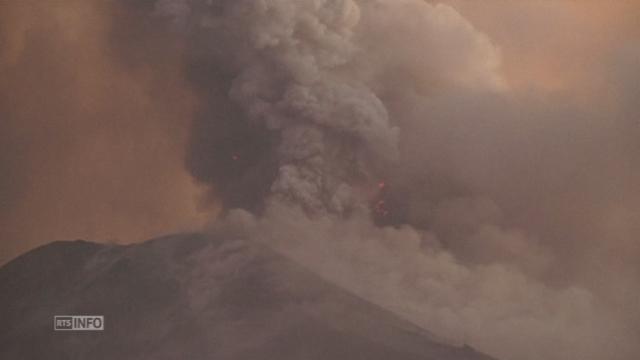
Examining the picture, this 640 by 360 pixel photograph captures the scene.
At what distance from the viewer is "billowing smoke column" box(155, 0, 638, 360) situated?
17.4 ft

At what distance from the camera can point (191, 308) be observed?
5.33 m

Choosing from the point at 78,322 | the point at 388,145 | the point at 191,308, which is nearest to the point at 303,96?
the point at 388,145

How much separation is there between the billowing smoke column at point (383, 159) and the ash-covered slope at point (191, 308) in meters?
0.15

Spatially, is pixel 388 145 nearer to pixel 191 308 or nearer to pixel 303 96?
pixel 303 96

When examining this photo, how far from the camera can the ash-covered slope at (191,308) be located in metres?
5.29

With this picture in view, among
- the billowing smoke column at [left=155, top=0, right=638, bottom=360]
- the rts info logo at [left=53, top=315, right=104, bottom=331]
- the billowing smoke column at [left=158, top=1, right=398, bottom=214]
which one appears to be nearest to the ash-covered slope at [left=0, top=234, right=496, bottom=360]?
the rts info logo at [left=53, top=315, right=104, bottom=331]

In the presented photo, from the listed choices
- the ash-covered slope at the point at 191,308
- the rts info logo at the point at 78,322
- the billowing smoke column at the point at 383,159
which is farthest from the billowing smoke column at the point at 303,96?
the rts info logo at the point at 78,322

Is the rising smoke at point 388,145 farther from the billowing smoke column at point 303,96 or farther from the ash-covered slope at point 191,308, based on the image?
the ash-covered slope at point 191,308

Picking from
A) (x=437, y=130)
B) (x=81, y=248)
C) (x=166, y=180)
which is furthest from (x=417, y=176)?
(x=81, y=248)

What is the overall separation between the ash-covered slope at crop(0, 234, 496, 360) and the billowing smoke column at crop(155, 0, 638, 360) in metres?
0.15

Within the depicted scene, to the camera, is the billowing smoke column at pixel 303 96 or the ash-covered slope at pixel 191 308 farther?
the billowing smoke column at pixel 303 96

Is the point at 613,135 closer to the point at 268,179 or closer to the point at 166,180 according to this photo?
the point at 268,179

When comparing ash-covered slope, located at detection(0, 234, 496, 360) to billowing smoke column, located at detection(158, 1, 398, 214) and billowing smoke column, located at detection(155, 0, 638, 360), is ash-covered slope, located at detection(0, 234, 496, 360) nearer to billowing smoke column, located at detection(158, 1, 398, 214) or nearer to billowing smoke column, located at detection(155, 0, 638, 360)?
billowing smoke column, located at detection(155, 0, 638, 360)

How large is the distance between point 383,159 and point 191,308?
1.59 metres
